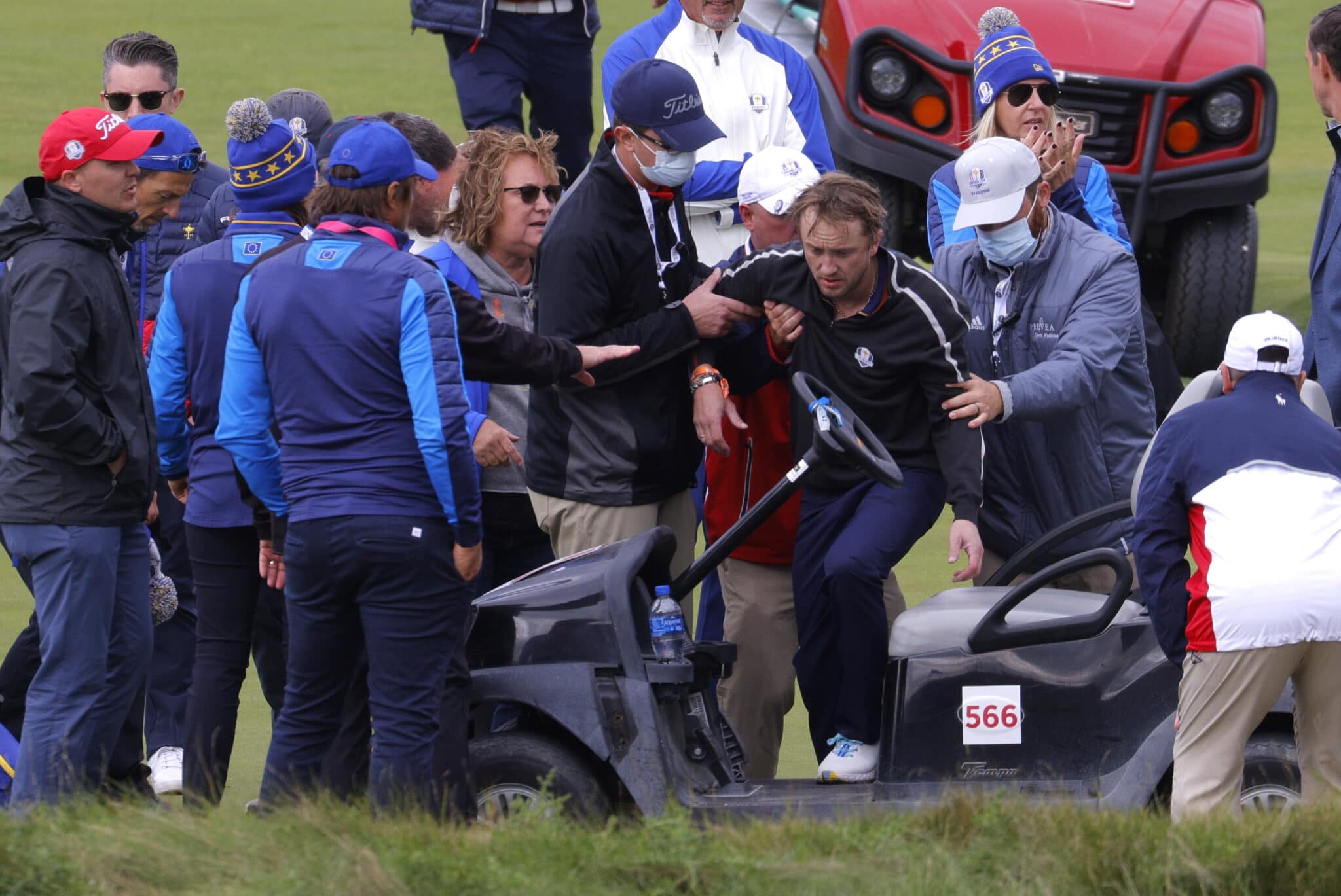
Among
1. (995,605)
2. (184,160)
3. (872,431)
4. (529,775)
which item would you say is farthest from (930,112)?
(529,775)

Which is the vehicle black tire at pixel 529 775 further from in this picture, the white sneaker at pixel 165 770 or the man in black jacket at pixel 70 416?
the white sneaker at pixel 165 770

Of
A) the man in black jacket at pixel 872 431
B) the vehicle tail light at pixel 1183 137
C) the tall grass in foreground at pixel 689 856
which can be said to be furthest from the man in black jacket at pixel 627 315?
the vehicle tail light at pixel 1183 137

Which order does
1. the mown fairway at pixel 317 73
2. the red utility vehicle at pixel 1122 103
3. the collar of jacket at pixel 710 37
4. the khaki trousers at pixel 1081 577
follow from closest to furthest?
the khaki trousers at pixel 1081 577, the collar of jacket at pixel 710 37, the red utility vehicle at pixel 1122 103, the mown fairway at pixel 317 73

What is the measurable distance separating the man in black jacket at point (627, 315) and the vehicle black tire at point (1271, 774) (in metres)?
1.67

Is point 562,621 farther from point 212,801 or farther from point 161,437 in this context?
point 161,437

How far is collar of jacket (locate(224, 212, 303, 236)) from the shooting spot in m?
5.10

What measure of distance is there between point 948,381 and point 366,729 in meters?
1.63

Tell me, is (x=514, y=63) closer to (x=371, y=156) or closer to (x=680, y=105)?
(x=680, y=105)

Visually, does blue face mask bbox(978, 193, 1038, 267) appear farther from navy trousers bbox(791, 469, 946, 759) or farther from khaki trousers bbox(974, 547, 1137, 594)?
khaki trousers bbox(974, 547, 1137, 594)

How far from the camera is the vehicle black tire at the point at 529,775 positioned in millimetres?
4684

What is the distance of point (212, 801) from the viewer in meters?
4.76

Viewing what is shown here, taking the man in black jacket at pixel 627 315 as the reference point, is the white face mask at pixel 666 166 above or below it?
above

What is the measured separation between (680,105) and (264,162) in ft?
3.48

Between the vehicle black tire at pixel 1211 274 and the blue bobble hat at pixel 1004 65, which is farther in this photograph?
the vehicle black tire at pixel 1211 274
